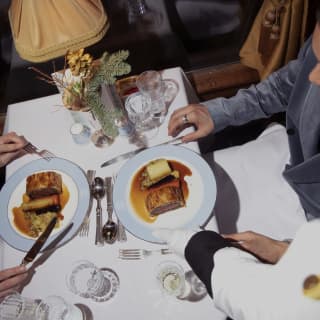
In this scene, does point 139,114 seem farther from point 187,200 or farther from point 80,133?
point 187,200

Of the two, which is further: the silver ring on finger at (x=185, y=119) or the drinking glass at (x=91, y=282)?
the silver ring on finger at (x=185, y=119)

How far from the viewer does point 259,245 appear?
0.98 metres

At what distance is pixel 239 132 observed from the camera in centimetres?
208

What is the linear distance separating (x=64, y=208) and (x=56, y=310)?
281mm

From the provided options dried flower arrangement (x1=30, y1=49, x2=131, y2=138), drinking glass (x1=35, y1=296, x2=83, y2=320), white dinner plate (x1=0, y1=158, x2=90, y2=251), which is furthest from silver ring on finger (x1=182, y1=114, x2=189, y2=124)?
drinking glass (x1=35, y1=296, x2=83, y2=320)

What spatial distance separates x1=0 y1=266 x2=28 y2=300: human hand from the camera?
944 millimetres

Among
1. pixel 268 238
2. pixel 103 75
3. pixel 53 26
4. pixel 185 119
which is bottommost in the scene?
pixel 268 238

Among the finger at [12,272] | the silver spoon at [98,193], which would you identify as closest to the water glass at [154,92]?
the silver spoon at [98,193]

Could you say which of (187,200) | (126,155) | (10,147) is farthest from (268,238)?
(10,147)

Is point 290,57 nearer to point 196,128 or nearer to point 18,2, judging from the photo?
point 196,128

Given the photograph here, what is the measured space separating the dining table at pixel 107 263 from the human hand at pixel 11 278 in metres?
0.03

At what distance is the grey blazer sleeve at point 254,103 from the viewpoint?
125 cm

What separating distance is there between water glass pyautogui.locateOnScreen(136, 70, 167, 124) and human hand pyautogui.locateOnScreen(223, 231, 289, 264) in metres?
0.45

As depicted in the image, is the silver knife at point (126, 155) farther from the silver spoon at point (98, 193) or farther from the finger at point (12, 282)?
the finger at point (12, 282)
